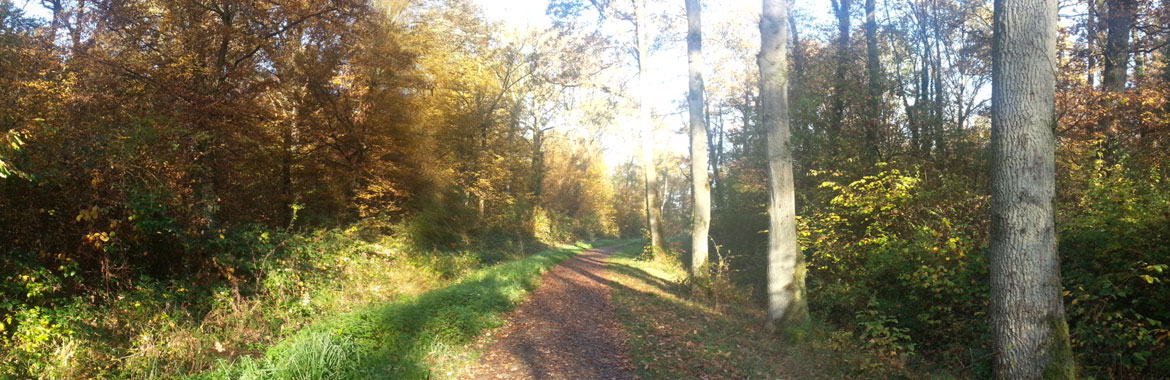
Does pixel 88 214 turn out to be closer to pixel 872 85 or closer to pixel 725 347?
pixel 725 347

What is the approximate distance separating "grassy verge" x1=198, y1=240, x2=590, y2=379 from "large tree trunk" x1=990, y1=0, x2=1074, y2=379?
5857 millimetres

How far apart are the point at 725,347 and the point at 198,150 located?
9134 millimetres

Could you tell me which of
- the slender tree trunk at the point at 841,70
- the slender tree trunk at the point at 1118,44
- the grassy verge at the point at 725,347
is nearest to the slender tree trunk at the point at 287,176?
the grassy verge at the point at 725,347

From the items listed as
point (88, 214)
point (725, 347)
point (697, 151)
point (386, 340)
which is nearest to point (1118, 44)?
point (697, 151)

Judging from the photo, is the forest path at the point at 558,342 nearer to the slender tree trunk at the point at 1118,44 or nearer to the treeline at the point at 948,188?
the treeline at the point at 948,188

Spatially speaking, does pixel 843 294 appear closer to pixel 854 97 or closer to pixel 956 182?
pixel 956 182

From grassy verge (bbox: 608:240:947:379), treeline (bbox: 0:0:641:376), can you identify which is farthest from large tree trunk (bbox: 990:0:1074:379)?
treeline (bbox: 0:0:641:376)

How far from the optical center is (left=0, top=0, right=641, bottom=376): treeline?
20.5 ft

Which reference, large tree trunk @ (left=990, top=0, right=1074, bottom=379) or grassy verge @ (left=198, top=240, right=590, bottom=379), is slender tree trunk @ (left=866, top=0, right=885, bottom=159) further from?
grassy verge @ (left=198, top=240, right=590, bottom=379)

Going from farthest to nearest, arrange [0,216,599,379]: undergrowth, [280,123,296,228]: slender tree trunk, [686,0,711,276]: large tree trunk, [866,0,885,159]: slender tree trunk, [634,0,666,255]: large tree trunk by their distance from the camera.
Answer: [634,0,666,255]: large tree trunk → [686,0,711,276]: large tree trunk → [866,0,885,159]: slender tree trunk → [280,123,296,228]: slender tree trunk → [0,216,599,379]: undergrowth

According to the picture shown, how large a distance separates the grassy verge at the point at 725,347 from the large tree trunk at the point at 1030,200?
147 centimetres

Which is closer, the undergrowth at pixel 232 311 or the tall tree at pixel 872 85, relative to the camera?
the undergrowth at pixel 232 311

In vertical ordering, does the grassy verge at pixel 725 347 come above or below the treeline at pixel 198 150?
below

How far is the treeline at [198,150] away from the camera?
20.5 feet
